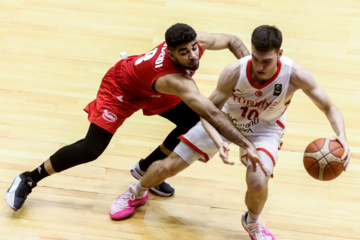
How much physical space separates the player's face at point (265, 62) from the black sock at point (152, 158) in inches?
41.8

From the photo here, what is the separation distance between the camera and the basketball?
362 cm

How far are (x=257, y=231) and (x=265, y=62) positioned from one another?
117cm

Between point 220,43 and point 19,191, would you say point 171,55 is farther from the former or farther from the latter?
point 19,191

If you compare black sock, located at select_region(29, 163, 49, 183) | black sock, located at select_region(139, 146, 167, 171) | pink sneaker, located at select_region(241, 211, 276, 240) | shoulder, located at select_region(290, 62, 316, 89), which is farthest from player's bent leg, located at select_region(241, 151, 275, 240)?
black sock, located at select_region(29, 163, 49, 183)

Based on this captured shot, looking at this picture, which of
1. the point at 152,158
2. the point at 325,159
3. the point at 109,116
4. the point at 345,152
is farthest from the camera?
the point at 152,158

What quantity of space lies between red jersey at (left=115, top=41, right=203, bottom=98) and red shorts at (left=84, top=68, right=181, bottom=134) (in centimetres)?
5

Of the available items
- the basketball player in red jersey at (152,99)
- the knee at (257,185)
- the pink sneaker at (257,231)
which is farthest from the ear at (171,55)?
the pink sneaker at (257,231)

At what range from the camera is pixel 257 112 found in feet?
12.7

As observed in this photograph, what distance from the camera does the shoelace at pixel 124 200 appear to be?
425cm

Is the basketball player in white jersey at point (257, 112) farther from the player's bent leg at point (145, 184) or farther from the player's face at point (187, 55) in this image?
the player's face at point (187, 55)

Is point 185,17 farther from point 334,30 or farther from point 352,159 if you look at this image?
point 352,159

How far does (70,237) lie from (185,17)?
2.80 meters

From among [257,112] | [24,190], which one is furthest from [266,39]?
[24,190]

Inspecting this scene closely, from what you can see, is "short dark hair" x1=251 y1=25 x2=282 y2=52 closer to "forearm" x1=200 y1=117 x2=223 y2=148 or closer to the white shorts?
"forearm" x1=200 y1=117 x2=223 y2=148
